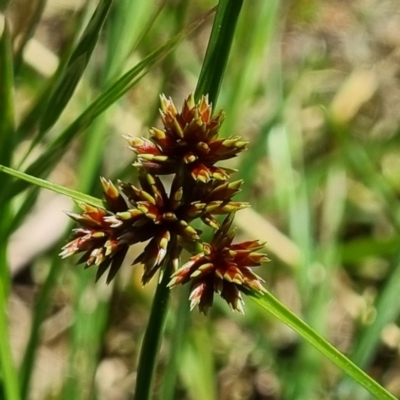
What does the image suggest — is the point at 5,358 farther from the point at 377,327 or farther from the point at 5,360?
the point at 377,327

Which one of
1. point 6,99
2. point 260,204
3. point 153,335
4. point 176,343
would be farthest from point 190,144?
point 260,204

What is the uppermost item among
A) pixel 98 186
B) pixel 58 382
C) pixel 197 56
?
pixel 197 56

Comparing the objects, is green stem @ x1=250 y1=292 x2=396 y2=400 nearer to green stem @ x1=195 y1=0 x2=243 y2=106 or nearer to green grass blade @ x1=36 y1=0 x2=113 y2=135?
green stem @ x1=195 y1=0 x2=243 y2=106

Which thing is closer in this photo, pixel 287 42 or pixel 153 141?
pixel 153 141

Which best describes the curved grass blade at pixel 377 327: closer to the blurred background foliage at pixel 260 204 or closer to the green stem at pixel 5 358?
the blurred background foliage at pixel 260 204

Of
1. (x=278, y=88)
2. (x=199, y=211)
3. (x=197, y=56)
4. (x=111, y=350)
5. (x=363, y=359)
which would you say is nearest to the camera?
(x=199, y=211)

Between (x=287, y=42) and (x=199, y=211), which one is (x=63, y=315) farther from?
(x=199, y=211)

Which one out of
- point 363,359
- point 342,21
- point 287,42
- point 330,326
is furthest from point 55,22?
point 363,359
